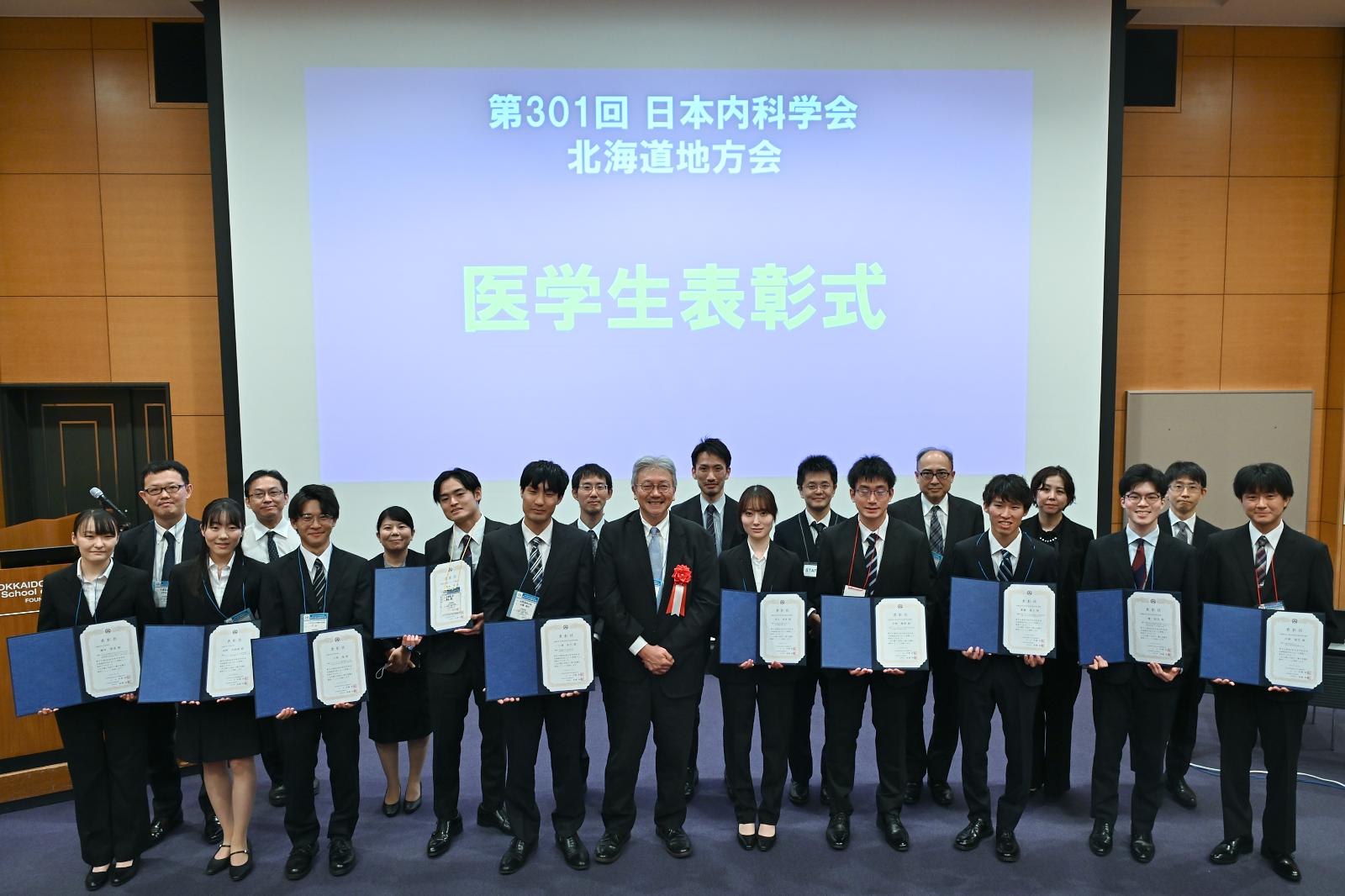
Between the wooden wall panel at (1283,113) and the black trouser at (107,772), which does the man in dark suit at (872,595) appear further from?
the wooden wall panel at (1283,113)

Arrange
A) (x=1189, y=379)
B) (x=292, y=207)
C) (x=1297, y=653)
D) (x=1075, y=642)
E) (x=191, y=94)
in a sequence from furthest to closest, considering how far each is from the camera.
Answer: (x=1189, y=379) < (x=191, y=94) < (x=292, y=207) < (x=1075, y=642) < (x=1297, y=653)

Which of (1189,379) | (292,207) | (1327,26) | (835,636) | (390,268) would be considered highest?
(1327,26)

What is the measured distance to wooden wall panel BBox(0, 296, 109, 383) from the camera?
5.64m

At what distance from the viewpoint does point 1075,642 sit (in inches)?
130

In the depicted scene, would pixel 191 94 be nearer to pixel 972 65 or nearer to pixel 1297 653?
pixel 972 65

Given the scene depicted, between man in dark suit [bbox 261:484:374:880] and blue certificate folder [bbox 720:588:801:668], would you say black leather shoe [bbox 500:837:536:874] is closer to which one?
man in dark suit [bbox 261:484:374:880]

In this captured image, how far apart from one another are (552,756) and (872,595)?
147cm

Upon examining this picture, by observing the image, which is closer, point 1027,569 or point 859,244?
point 1027,569

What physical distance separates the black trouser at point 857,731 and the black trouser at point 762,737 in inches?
7.6

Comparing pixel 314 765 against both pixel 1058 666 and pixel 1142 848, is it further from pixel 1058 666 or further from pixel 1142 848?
pixel 1142 848

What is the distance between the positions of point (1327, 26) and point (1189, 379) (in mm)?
2940

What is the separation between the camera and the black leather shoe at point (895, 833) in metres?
3.19

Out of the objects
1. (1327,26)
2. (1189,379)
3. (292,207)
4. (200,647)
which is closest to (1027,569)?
(200,647)

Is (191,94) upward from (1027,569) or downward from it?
upward
